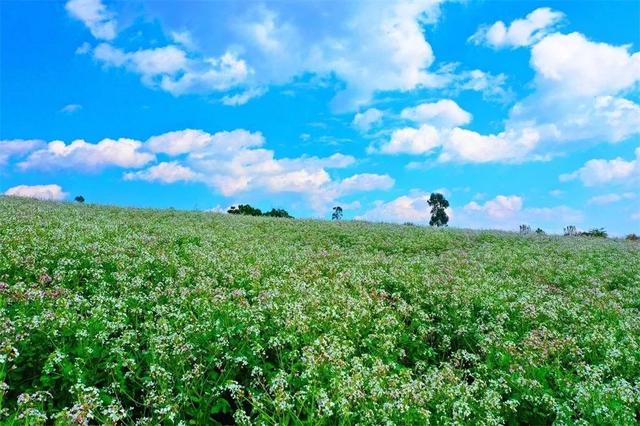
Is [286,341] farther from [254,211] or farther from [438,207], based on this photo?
[438,207]

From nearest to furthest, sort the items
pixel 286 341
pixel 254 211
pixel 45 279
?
pixel 286 341 → pixel 45 279 → pixel 254 211

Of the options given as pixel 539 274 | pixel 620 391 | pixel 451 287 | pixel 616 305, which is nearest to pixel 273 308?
pixel 620 391

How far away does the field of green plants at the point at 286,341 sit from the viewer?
21.5 feet

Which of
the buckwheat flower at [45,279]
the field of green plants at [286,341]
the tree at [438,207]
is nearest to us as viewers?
the field of green plants at [286,341]

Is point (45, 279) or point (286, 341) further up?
point (45, 279)

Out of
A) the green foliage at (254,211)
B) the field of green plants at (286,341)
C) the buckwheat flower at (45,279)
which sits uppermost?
the green foliage at (254,211)

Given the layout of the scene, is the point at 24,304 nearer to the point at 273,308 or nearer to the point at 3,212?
the point at 273,308

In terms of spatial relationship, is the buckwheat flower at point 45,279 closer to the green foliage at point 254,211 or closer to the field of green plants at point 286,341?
the field of green plants at point 286,341

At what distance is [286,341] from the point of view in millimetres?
8430

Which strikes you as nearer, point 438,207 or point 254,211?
point 254,211

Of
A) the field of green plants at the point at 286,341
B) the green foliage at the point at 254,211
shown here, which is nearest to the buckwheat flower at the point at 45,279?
the field of green plants at the point at 286,341

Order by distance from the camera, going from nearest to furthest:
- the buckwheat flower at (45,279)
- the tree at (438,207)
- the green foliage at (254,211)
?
the buckwheat flower at (45,279), the green foliage at (254,211), the tree at (438,207)

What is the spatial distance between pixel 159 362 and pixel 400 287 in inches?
365

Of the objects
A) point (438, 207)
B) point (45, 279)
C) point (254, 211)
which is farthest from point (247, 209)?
point (45, 279)
